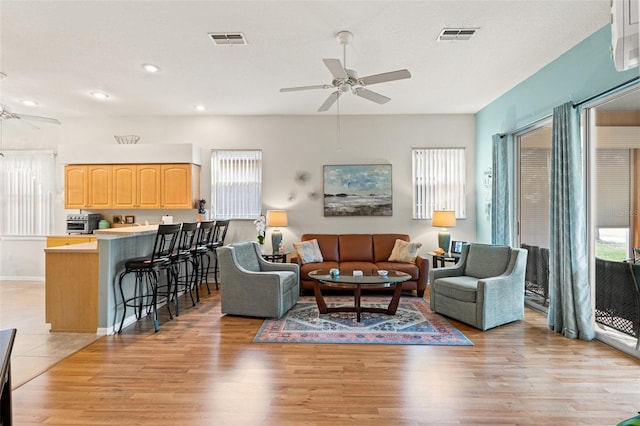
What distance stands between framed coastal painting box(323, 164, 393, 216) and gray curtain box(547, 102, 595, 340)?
2806 millimetres

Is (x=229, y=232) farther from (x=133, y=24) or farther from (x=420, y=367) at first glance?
(x=420, y=367)

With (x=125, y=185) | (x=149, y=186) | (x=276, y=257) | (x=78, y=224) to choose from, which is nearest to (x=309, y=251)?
(x=276, y=257)

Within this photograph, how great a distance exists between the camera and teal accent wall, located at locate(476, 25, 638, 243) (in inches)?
127

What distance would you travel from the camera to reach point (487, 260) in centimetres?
432

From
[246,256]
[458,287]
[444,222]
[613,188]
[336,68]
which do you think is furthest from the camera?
[444,222]

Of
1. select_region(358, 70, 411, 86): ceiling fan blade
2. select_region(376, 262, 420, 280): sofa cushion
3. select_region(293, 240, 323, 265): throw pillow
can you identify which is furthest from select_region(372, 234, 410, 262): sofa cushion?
select_region(358, 70, 411, 86): ceiling fan blade

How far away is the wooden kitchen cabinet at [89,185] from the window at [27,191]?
74cm

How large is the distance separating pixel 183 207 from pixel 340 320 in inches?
138

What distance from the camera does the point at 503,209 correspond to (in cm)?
501

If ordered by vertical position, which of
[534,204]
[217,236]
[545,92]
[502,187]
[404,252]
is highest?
[545,92]

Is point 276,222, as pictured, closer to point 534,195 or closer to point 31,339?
point 31,339

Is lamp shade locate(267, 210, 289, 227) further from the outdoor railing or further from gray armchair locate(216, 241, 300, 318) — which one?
the outdoor railing

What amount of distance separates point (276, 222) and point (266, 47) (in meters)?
2.90

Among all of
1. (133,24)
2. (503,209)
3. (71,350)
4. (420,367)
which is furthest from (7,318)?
(503,209)
